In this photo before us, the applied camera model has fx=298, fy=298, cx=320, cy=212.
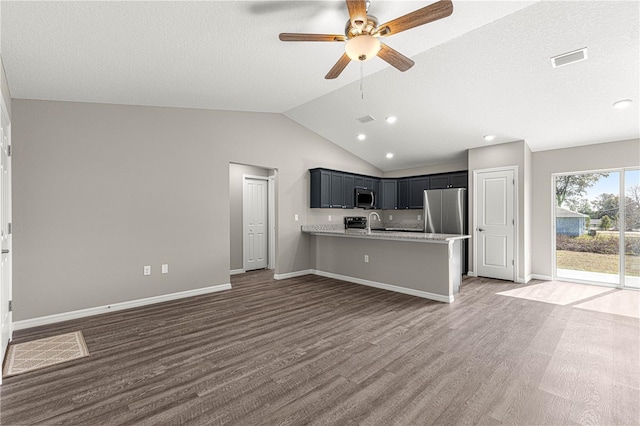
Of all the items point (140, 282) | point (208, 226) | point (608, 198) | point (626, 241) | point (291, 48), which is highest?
point (291, 48)

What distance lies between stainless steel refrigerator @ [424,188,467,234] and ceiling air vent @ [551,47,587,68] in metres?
2.88

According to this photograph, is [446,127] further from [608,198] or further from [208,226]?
[208,226]

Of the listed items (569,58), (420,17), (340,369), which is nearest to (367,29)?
(420,17)

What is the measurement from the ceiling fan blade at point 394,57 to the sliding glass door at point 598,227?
15.5ft

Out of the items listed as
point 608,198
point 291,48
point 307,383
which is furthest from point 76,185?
point 608,198

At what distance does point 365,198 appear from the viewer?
6953 mm

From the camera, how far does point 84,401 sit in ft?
6.56

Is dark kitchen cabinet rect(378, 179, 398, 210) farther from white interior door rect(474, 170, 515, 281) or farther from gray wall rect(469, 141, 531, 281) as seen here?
gray wall rect(469, 141, 531, 281)

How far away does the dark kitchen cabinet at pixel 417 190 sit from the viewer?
692 centimetres

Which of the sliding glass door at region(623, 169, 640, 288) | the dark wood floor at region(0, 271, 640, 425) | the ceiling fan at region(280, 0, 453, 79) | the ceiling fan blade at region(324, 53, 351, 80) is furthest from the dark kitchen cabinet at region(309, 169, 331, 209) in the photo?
the sliding glass door at region(623, 169, 640, 288)

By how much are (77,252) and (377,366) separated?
367 cm

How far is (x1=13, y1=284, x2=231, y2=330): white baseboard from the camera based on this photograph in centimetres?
332

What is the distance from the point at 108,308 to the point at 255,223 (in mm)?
3313

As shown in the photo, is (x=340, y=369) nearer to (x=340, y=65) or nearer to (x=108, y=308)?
(x=340, y=65)
